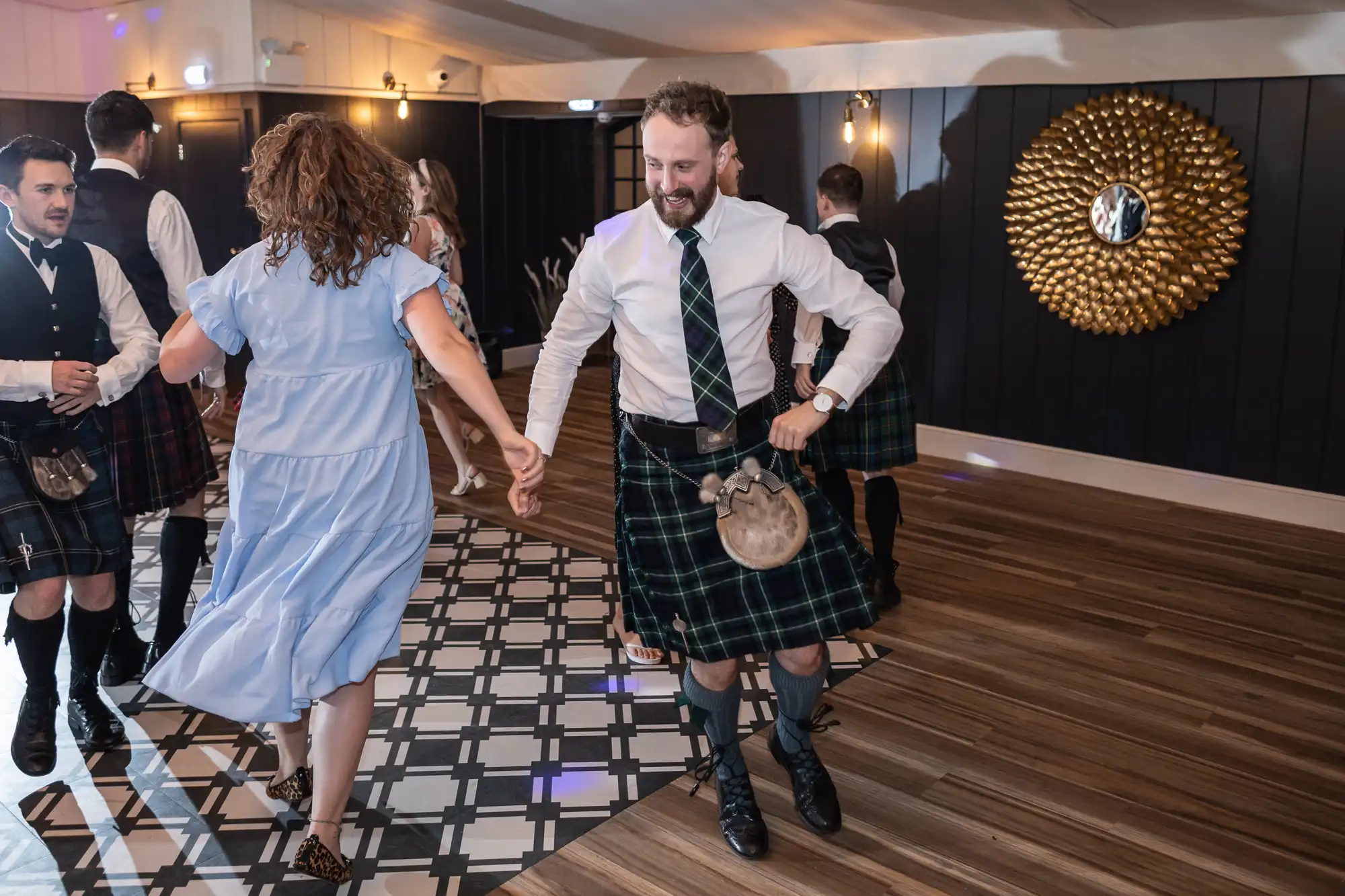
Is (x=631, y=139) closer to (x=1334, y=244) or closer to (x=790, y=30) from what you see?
(x=790, y=30)

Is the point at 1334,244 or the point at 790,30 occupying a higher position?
the point at 790,30

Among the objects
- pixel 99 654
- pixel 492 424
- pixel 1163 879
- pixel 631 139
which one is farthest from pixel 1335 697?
pixel 631 139

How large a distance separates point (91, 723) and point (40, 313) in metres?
1.01

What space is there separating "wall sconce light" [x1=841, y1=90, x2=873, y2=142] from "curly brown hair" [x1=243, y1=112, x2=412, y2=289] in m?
4.00

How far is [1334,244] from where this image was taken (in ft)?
14.7

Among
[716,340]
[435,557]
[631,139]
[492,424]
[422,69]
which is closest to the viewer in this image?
[492,424]

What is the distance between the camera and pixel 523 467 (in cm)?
213

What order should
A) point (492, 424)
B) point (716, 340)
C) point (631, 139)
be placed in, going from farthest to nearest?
point (631, 139)
point (716, 340)
point (492, 424)

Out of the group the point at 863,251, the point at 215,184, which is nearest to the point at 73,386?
the point at 863,251

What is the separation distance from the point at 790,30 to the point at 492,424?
13.5 ft

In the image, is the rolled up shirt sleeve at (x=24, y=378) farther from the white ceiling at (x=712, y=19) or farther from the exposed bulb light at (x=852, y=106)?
the exposed bulb light at (x=852, y=106)

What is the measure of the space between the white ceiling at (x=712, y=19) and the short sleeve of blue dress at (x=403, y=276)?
11.3ft

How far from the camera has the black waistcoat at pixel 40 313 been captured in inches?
99.9

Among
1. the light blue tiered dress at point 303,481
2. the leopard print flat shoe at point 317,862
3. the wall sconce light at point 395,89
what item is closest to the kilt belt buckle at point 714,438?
the light blue tiered dress at point 303,481
